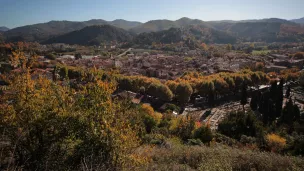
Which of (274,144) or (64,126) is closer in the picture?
(64,126)

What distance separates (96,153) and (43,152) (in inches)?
72.1

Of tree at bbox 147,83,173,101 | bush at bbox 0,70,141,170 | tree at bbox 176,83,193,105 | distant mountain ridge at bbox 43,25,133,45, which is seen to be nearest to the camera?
bush at bbox 0,70,141,170

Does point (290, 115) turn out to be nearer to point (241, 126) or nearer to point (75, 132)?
point (241, 126)

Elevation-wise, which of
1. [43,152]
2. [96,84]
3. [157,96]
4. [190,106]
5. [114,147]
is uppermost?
[96,84]

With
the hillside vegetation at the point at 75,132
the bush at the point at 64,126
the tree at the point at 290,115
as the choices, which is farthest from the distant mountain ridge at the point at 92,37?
the bush at the point at 64,126

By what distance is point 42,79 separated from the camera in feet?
20.7

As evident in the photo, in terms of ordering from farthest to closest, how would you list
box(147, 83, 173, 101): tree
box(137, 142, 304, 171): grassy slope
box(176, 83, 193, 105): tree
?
box(176, 83, 193, 105): tree, box(147, 83, 173, 101): tree, box(137, 142, 304, 171): grassy slope

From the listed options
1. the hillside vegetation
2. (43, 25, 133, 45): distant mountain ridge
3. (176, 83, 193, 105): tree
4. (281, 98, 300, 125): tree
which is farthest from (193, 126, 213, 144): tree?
(43, 25, 133, 45): distant mountain ridge

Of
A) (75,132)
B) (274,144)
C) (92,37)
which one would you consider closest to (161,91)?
(274,144)

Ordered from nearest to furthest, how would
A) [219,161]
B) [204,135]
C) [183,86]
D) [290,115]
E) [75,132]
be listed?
[75,132]
[219,161]
[204,135]
[290,115]
[183,86]

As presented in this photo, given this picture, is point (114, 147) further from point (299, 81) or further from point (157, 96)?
point (299, 81)

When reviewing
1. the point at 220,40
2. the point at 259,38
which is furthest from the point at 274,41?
the point at 220,40

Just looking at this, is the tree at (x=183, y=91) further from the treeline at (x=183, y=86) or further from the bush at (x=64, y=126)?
the bush at (x=64, y=126)

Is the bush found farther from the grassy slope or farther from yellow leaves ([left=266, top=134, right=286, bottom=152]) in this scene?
yellow leaves ([left=266, top=134, right=286, bottom=152])
